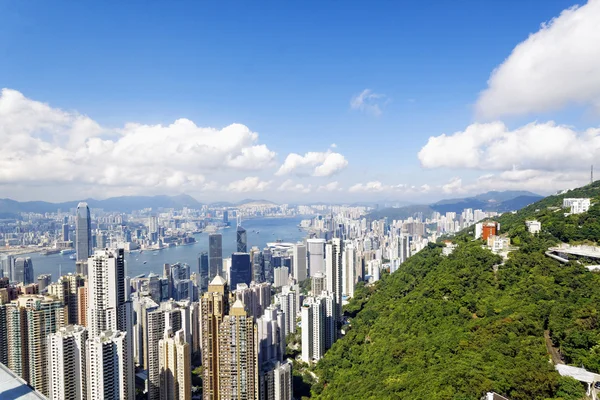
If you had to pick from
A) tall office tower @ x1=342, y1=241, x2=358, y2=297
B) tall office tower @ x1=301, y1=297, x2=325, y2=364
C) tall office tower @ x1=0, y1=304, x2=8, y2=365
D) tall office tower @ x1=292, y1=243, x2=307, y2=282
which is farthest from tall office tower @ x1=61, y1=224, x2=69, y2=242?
tall office tower @ x1=301, y1=297, x2=325, y2=364

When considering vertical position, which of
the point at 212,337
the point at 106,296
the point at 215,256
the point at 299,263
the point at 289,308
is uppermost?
the point at 106,296

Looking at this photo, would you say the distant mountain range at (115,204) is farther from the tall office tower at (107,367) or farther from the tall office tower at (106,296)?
the tall office tower at (107,367)

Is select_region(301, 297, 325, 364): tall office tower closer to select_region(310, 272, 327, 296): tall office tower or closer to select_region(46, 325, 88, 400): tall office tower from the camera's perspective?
select_region(310, 272, 327, 296): tall office tower

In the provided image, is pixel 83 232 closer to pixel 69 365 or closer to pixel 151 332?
pixel 151 332

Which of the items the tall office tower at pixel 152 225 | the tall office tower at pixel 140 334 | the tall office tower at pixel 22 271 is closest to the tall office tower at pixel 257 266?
the tall office tower at pixel 22 271

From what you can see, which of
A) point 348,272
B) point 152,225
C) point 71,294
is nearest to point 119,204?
point 152,225

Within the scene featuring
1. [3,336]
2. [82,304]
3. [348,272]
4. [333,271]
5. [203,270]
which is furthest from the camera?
[203,270]
